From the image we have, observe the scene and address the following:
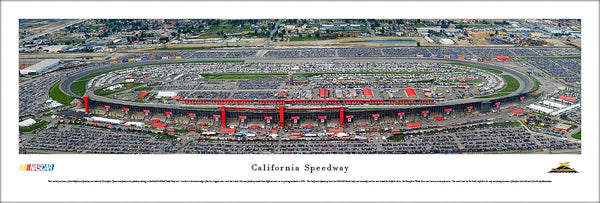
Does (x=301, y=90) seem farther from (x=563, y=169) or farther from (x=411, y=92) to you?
(x=563, y=169)

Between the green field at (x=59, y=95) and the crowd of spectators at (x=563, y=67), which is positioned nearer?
the green field at (x=59, y=95)

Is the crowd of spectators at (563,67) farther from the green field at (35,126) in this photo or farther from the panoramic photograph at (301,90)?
the green field at (35,126)

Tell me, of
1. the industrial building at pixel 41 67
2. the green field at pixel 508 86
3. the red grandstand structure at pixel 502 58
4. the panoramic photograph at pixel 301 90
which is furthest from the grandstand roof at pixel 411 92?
the industrial building at pixel 41 67

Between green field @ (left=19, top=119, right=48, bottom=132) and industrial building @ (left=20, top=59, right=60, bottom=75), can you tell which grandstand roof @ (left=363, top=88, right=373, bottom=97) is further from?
industrial building @ (left=20, top=59, right=60, bottom=75)

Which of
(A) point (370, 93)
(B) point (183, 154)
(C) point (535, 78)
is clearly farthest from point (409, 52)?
(B) point (183, 154)

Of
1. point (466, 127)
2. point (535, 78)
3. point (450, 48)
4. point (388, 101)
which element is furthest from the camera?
point (450, 48)

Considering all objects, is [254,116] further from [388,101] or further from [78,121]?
[78,121]
